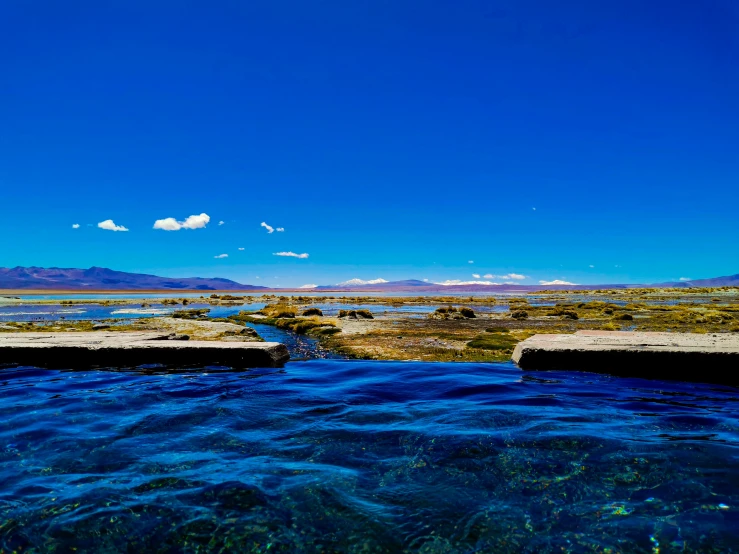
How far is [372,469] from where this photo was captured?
4.44 meters

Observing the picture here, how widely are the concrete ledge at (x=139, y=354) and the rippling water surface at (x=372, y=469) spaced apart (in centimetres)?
213

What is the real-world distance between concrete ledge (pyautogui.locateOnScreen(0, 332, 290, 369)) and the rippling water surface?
213 centimetres

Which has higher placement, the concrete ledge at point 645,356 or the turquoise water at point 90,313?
the concrete ledge at point 645,356

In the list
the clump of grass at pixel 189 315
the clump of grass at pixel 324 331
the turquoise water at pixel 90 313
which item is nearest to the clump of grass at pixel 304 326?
the clump of grass at pixel 324 331

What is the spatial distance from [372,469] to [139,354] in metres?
7.73

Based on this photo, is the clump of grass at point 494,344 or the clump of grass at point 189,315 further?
the clump of grass at point 189,315

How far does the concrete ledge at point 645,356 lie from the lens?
800 centimetres

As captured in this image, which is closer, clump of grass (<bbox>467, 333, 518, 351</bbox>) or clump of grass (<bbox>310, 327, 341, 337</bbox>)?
clump of grass (<bbox>467, 333, 518, 351</bbox>)

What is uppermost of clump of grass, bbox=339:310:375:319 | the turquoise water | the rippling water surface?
clump of grass, bbox=339:310:375:319

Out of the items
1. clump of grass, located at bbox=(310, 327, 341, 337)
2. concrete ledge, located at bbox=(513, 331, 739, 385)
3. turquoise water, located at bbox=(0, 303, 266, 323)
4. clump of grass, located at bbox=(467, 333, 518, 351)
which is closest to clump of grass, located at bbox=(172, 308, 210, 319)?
turquoise water, located at bbox=(0, 303, 266, 323)

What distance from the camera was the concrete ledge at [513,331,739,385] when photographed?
26.2 feet

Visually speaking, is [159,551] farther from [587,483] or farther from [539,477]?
[587,483]

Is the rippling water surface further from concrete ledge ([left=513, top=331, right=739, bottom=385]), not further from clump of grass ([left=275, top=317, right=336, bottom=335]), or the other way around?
clump of grass ([left=275, top=317, right=336, bottom=335])

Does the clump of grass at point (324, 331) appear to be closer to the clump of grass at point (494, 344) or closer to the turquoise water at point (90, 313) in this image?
the clump of grass at point (494, 344)
